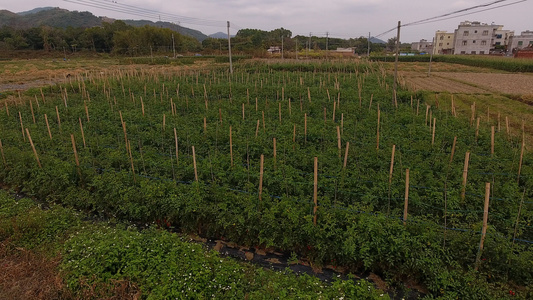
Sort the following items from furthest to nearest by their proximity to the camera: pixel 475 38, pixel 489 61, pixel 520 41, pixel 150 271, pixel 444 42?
pixel 444 42
pixel 475 38
pixel 520 41
pixel 489 61
pixel 150 271

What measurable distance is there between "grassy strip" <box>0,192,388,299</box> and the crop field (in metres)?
0.95

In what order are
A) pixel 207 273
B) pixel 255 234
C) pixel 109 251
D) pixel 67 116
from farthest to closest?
pixel 67 116
pixel 255 234
pixel 109 251
pixel 207 273

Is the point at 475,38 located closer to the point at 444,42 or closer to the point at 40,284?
the point at 444,42

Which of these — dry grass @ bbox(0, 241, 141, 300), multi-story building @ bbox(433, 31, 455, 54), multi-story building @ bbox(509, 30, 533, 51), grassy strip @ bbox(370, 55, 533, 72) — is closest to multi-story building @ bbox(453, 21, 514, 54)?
multi-story building @ bbox(509, 30, 533, 51)

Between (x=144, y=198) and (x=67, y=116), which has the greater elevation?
(x=67, y=116)

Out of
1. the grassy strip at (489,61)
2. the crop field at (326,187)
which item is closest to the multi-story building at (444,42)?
the grassy strip at (489,61)

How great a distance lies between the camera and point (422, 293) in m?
5.02

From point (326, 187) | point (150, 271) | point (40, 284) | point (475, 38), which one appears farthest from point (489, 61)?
point (40, 284)

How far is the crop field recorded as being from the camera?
5.05 metres

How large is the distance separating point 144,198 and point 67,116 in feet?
29.6

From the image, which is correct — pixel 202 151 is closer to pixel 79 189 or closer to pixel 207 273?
pixel 79 189

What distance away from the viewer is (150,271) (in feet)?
15.2

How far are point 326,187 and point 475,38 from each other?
326 feet

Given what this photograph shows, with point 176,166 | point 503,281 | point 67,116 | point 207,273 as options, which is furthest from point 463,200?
point 67,116
